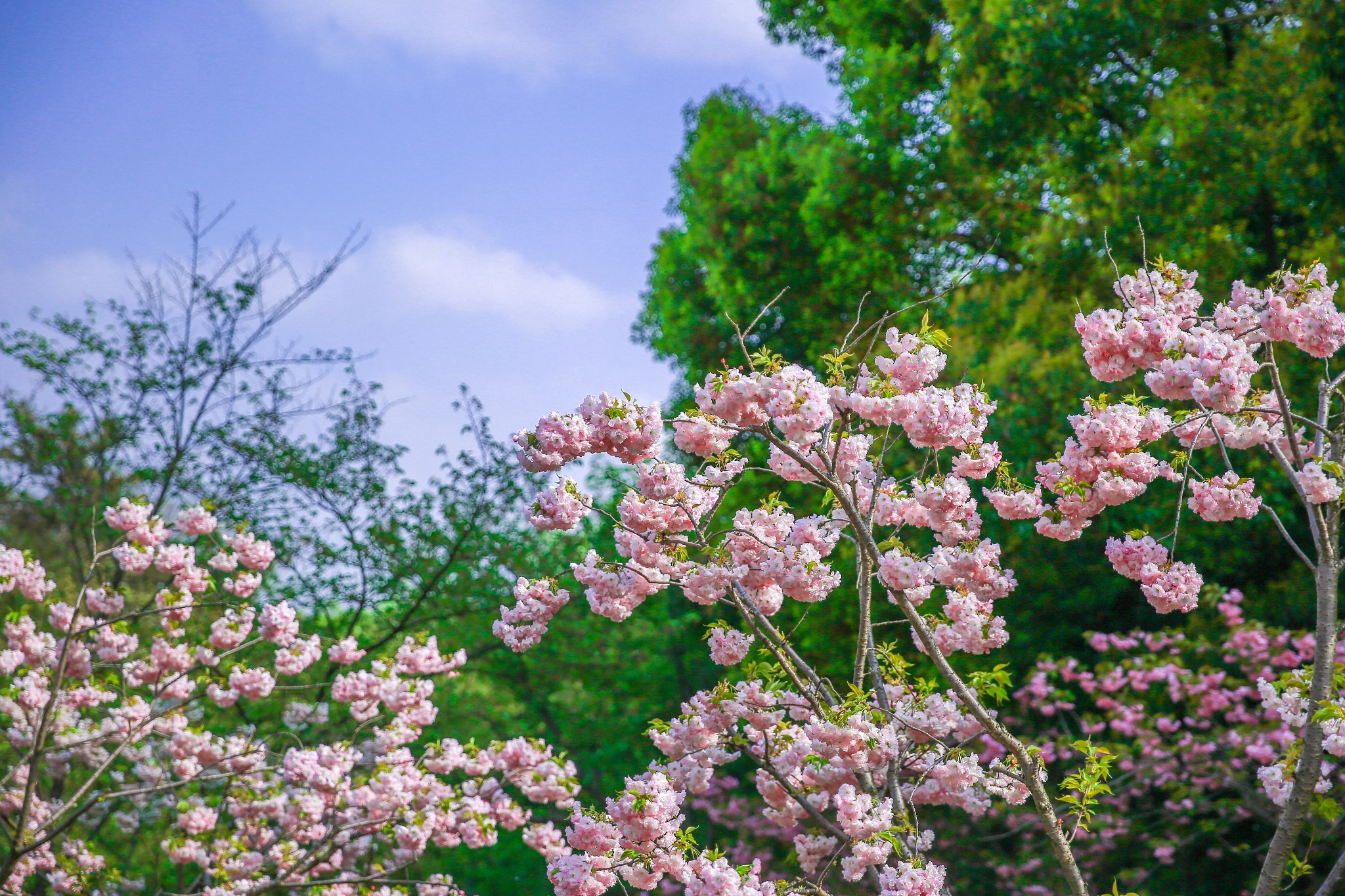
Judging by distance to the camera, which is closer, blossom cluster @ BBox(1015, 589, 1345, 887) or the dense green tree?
blossom cluster @ BBox(1015, 589, 1345, 887)

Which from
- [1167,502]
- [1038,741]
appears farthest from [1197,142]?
[1038,741]

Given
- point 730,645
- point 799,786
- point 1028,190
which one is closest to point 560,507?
point 730,645

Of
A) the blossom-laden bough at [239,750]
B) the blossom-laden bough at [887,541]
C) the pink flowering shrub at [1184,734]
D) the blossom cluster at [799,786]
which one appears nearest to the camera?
the blossom-laden bough at [887,541]

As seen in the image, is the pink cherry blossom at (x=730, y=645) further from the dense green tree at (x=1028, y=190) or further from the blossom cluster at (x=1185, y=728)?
the blossom cluster at (x=1185, y=728)

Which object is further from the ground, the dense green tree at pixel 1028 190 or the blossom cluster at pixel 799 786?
the dense green tree at pixel 1028 190

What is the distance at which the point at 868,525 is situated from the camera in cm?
336

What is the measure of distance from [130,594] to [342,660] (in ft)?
13.7

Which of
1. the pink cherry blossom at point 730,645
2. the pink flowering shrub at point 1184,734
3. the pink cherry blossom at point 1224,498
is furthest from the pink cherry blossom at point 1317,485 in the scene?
the pink flowering shrub at point 1184,734

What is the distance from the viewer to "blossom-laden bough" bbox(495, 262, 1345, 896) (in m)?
3.18

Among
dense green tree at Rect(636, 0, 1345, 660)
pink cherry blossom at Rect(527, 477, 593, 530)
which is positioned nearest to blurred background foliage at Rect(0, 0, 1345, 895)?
dense green tree at Rect(636, 0, 1345, 660)

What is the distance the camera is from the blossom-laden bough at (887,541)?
318 cm

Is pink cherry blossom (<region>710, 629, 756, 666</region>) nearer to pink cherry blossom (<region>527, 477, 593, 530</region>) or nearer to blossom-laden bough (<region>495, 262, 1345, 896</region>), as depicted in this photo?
blossom-laden bough (<region>495, 262, 1345, 896</region>)

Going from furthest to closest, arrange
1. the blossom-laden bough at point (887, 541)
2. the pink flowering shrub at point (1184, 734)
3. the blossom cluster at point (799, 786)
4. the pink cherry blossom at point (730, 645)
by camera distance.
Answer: the pink flowering shrub at point (1184, 734) → the pink cherry blossom at point (730, 645) → the blossom cluster at point (799, 786) → the blossom-laden bough at point (887, 541)

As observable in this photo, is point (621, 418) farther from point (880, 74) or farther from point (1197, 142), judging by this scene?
point (880, 74)
